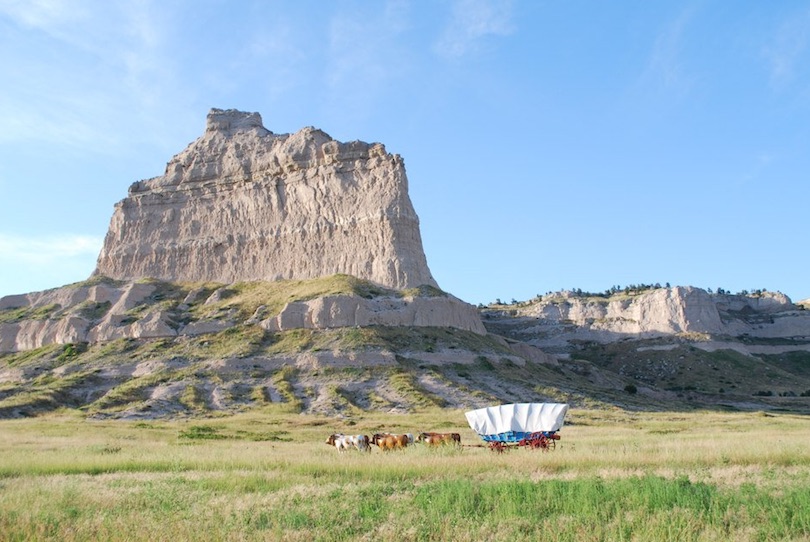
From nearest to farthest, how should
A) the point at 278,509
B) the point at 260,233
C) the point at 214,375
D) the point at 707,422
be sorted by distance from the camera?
the point at 278,509 < the point at 707,422 < the point at 214,375 < the point at 260,233

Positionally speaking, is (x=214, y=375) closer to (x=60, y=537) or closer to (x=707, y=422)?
(x=707, y=422)

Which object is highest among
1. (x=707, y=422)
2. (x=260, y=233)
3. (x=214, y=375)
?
(x=260, y=233)

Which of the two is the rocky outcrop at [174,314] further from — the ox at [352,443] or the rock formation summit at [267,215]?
the ox at [352,443]

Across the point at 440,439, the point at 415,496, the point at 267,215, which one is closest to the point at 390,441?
the point at 440,439

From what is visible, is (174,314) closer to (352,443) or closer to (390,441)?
(352,443)

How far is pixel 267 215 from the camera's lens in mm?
88625

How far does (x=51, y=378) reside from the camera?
62.5 metres

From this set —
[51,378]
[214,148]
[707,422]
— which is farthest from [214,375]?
[214,148]

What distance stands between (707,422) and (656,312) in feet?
223

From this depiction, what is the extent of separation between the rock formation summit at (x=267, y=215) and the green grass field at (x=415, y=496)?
58485 mm

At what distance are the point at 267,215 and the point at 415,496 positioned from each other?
7922 cm

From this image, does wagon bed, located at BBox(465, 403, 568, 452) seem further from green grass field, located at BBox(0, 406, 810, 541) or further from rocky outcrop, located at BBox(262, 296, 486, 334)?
rocky outcrop, located at BBox(262, 296, 486, 334)

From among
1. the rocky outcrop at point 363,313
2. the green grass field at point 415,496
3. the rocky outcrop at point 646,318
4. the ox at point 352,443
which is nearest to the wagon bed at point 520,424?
the green grass field at point 415,496

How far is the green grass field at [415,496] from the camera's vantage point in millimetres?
9711
